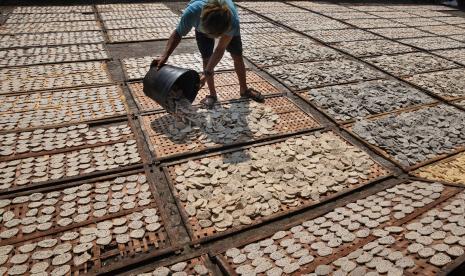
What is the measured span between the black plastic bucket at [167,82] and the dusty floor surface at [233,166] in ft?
1.08

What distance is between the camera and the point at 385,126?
490cm

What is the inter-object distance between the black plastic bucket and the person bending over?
16 centimetres

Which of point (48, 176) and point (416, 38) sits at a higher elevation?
point (416, 38)

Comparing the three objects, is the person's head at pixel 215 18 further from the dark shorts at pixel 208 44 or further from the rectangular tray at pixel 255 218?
the rectangular tray at pixel 255 218

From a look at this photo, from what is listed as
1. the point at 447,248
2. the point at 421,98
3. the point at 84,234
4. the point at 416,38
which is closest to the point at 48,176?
the point at 84,234

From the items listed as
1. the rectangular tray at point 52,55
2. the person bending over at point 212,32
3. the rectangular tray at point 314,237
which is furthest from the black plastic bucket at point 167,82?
the rectangular tray at point 52,55

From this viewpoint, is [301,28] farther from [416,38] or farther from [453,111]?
[453,111]

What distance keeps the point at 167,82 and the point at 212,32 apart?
890 mm

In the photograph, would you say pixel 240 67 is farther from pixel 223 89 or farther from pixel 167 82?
pixel 167 82

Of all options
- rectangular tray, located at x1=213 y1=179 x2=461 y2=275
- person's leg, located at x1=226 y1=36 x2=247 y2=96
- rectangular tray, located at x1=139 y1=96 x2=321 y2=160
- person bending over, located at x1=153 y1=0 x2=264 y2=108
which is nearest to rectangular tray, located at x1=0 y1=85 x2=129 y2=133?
rectangular tray, located at x1=139 y1=96 x2=321 y2=160

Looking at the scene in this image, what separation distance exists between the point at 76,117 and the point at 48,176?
4.28 feet

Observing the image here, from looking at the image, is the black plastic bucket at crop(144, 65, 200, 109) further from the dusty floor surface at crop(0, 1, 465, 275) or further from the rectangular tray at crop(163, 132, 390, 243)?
the rectangular tray at crop(163, 132, 390, 243)

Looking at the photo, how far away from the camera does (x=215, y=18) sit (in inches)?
151

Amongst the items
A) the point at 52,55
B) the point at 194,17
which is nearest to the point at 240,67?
Answer: the point at 194,17
